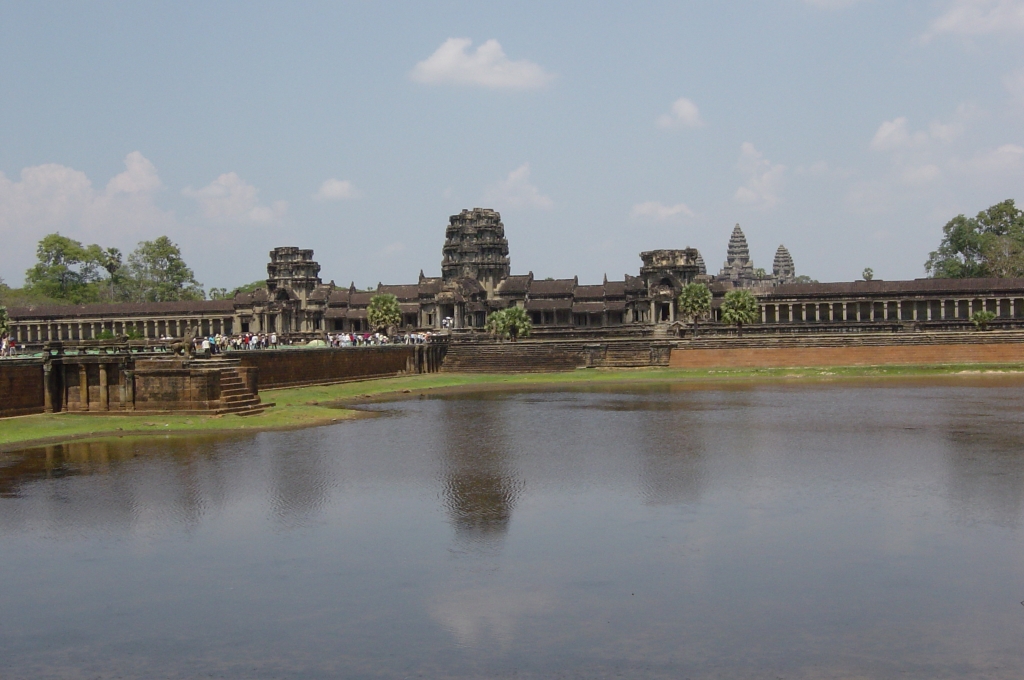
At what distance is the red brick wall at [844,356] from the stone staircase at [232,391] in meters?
37.9

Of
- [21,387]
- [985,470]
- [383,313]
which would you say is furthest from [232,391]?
[383,313]

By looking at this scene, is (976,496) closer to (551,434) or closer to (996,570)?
(996,570)

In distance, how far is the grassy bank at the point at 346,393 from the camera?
33844 mm

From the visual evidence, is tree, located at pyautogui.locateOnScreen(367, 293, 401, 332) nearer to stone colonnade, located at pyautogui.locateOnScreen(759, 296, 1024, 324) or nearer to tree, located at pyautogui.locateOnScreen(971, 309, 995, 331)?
stone colonnade, located at pyautogui.locateOnScreen(759, 296, 1024, 324)

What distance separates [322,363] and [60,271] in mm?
104918

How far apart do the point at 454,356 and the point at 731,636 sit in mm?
62419

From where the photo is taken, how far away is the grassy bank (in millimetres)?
33844

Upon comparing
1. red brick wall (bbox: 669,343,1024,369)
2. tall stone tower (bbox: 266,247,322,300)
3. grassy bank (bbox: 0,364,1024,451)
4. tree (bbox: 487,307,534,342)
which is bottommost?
grassy bank (bbox: 0,364,1024,451)

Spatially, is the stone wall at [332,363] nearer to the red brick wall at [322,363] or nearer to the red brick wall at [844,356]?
the red brick wall at [322,363]

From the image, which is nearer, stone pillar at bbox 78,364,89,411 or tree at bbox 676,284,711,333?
stone pillar at bbox 78,364,89,411

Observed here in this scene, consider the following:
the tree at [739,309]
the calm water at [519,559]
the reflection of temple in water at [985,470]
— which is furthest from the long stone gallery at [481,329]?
the reflection of temple in water at [985,470]

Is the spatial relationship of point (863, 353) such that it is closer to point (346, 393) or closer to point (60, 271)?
point (346, 393)

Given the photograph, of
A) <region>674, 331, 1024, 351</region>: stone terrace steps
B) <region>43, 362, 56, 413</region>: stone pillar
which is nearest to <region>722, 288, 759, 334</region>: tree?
<region>674, 331, 1024, 351</region>: stone terrace steps

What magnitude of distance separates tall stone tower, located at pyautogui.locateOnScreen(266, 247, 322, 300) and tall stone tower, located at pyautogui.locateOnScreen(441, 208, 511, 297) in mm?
15820
